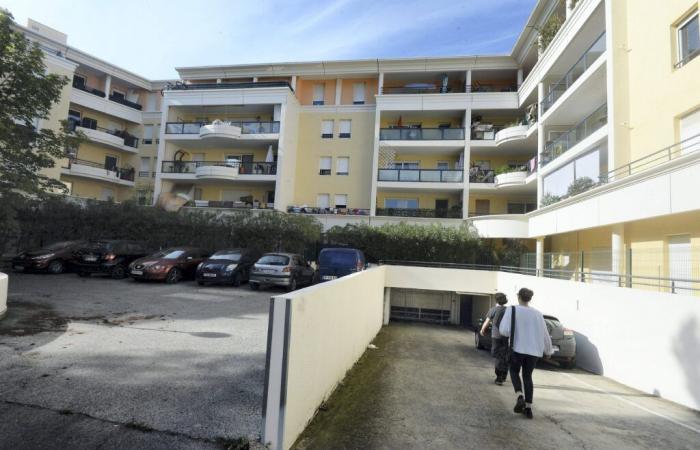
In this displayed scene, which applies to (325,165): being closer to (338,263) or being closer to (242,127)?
(242,127)

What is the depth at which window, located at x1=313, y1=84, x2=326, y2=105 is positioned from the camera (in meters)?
28.4

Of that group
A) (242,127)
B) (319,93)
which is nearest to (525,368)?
(242,127)

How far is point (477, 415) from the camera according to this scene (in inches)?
191

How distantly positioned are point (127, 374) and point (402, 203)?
22445 millimetres

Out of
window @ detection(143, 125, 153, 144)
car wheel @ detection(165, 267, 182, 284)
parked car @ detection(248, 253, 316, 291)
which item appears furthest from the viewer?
window @ detection(143, 125, 153, 144)

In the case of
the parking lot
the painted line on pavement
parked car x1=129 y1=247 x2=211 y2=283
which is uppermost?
parked car x1=129 y1=247 x2=211 y2=283

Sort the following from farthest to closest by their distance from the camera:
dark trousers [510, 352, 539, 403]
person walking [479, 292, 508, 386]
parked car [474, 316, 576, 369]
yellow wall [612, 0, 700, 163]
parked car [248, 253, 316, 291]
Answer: parked car [248, 253, 316, 291] < yellow wall [612, 0, 700, 163] < parked car [474, 316, 576, 369] < person walking [479, 292, 508, 386] < dark trousers [510, 352, 539, 403]

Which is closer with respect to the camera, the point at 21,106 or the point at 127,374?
the point at 127,374

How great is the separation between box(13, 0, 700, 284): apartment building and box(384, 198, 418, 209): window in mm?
101

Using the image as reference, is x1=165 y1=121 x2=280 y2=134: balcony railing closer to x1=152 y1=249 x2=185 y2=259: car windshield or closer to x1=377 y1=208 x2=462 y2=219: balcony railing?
x1=377 y1=208 x2=462 y2=219: balcony railing

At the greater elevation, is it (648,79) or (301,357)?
(648,79)

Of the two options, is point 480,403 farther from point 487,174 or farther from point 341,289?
point 487,174

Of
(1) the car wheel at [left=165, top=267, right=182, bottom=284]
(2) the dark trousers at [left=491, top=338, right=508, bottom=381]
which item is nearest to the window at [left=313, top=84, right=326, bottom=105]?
(1) the car wheel at [left=165, top=267, right=182, bottom=284]

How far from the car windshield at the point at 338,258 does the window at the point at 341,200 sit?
12.6 m
